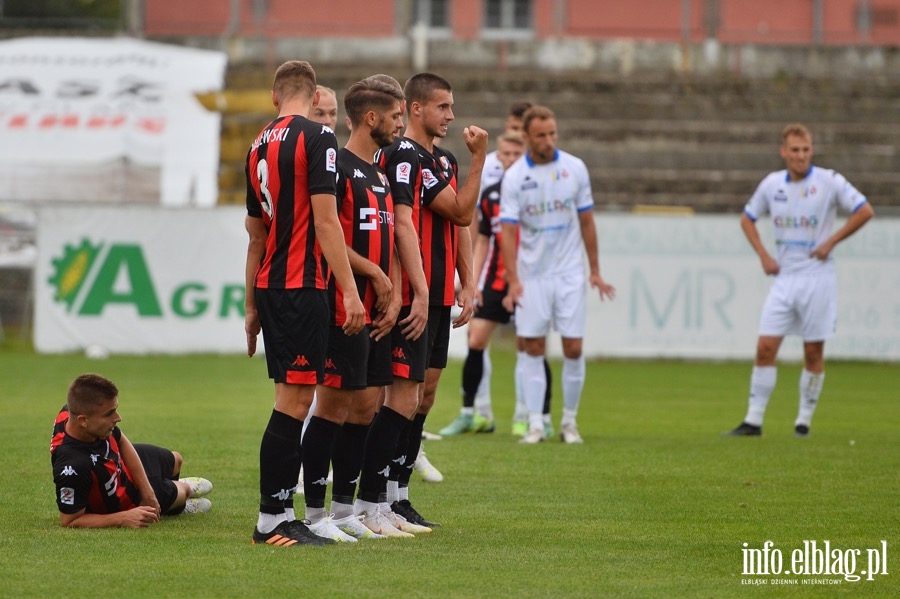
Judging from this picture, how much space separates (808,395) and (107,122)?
1791cm

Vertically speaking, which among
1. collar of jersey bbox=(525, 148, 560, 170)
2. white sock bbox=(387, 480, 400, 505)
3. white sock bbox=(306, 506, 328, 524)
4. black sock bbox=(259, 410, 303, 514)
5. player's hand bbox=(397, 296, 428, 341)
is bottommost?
white sock bbox=(387, 480, 400, 505)

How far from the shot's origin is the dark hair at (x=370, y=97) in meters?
6.39

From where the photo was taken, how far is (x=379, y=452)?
670 centimetres

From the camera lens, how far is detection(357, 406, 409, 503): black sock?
6.70m

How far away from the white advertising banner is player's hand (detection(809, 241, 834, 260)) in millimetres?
14695

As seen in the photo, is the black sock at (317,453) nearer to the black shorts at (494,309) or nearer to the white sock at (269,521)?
the white sock at (269,521)

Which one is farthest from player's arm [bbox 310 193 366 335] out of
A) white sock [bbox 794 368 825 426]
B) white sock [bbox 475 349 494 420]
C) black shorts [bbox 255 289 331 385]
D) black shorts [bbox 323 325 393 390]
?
white sock [bbox 794 368 825 426]

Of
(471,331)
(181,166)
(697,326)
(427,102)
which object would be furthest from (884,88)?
(427,102)

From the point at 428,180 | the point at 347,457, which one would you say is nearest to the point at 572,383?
the point at 428,180

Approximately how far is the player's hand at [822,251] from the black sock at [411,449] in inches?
212

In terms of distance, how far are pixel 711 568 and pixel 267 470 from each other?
1958 millimetres

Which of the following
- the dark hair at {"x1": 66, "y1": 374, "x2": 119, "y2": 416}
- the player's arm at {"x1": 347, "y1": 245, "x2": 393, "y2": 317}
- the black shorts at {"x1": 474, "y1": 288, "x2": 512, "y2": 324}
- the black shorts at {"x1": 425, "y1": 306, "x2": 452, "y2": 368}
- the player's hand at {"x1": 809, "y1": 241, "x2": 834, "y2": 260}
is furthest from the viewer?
the black shorts at {"x1": 474, "y1": 288, "x2": 512, "y2": 324}

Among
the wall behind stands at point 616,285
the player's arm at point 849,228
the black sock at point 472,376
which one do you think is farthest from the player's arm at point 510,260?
the wall behind stands at point 616,285

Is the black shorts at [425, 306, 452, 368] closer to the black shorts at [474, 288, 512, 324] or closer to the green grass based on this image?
the green grass
